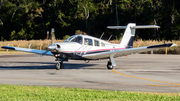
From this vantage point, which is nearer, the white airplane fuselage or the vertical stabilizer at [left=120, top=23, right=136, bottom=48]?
the white airplane fuselage

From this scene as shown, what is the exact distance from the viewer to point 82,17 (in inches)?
3049

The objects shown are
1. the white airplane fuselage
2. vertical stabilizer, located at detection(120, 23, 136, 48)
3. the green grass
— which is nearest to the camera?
the green grass

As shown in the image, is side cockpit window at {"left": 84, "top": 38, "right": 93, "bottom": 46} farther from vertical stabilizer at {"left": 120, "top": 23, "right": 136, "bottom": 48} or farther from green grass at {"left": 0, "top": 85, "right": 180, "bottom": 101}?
green grass at {"left": 0, "top": 85, "right": 180, "bottom": 101}

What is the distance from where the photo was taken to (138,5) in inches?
2953

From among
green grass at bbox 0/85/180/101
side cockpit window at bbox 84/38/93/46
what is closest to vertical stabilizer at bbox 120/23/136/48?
side cockpit window at bbox 84/38/93/46

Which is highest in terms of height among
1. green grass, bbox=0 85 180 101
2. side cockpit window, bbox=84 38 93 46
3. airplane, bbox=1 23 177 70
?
side cockpit window, bbox=84 38 93 46

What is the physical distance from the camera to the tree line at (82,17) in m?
67.6

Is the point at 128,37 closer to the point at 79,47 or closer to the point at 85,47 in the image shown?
the point at 85,47

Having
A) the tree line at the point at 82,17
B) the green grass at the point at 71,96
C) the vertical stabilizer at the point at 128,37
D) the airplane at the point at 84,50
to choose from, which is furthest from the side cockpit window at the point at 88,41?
the tree line at the point at 82,17

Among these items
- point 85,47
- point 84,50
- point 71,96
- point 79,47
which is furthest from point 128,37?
point 71,96

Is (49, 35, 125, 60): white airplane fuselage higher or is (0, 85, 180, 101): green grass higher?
(49, 35, 125, 60): white airplane fuselage

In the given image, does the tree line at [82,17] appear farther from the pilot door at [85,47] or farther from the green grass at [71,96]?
the green grass at [71,96]

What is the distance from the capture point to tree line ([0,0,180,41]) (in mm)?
67562

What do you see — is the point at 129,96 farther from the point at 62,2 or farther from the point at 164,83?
the point at 62,2
